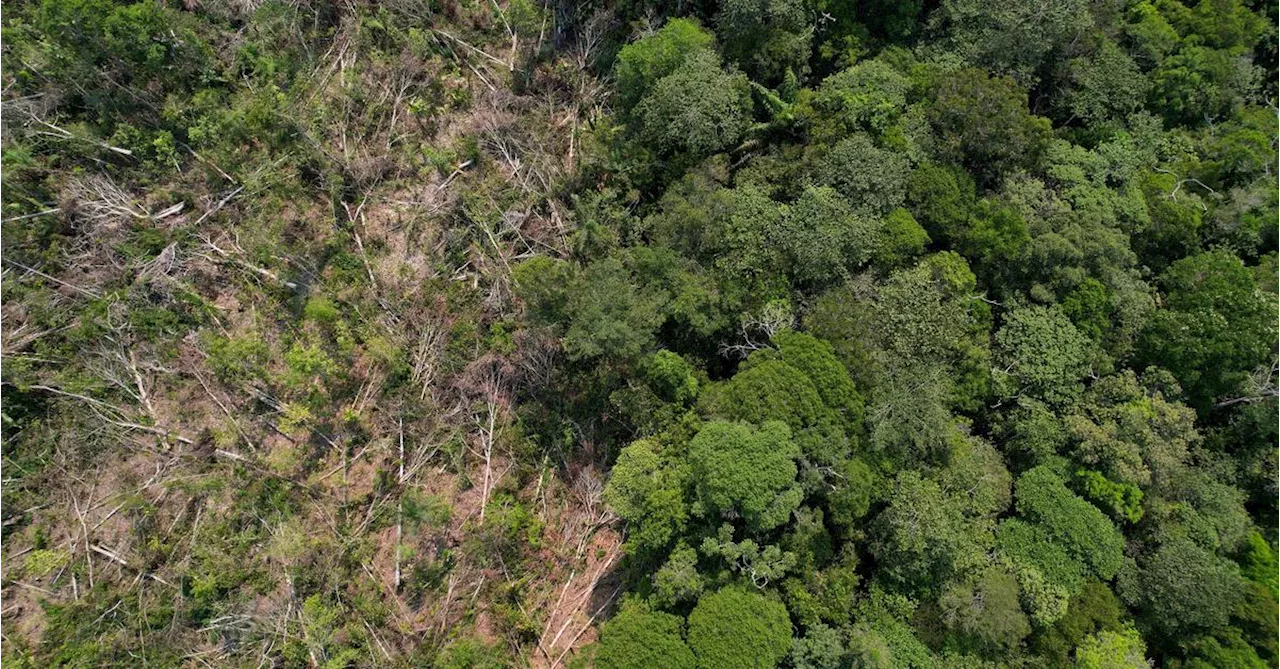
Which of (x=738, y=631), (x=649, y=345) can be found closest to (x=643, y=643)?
(x=738, y=631)

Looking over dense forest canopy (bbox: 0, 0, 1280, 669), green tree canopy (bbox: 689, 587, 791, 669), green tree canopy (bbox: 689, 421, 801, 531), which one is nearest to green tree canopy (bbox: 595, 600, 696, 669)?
dense forest canopy (bbox: 0, 0, 1280, 669)

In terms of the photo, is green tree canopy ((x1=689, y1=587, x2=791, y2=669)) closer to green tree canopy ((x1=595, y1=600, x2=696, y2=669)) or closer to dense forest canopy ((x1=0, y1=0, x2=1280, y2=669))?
dense forest canopy ((x1=0, y1=0, x2=1280, y2=669))

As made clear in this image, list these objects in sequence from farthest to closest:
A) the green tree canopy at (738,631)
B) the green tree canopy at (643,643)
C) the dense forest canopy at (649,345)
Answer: the dense forest canopy at (649,345) < the green tree canopy at (643,643) < the green tree canopy at (738,631)

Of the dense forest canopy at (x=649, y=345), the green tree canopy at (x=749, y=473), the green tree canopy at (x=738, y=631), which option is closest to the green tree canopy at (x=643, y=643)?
the dense forest canopy at (x=649, y=345)

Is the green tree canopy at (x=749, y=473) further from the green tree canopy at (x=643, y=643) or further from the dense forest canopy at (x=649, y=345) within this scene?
the green tree canopy at (x=643, y=643)

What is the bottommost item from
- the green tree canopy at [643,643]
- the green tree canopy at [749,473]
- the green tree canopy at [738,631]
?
the green tree canopy at [643,643]

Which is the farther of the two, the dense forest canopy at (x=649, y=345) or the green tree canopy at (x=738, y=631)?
the dense forest canopy at (x=649, y=345)

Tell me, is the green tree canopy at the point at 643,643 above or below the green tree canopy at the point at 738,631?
below

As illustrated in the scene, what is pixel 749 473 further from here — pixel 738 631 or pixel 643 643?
pixel 643 643

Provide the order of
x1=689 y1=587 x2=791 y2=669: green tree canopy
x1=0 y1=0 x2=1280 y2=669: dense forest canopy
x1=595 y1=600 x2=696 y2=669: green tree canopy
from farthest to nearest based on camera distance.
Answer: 1. x1=0 y1=0 x2=1280 y2=669: dense forest canopy
2. x1=595 y1=600 x2=696 y2=669: green tree canopy
3. x1=689 y1=587 x2=791 y2=669: green tree canopy

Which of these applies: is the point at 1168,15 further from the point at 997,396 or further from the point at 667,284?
the point at 667,284
